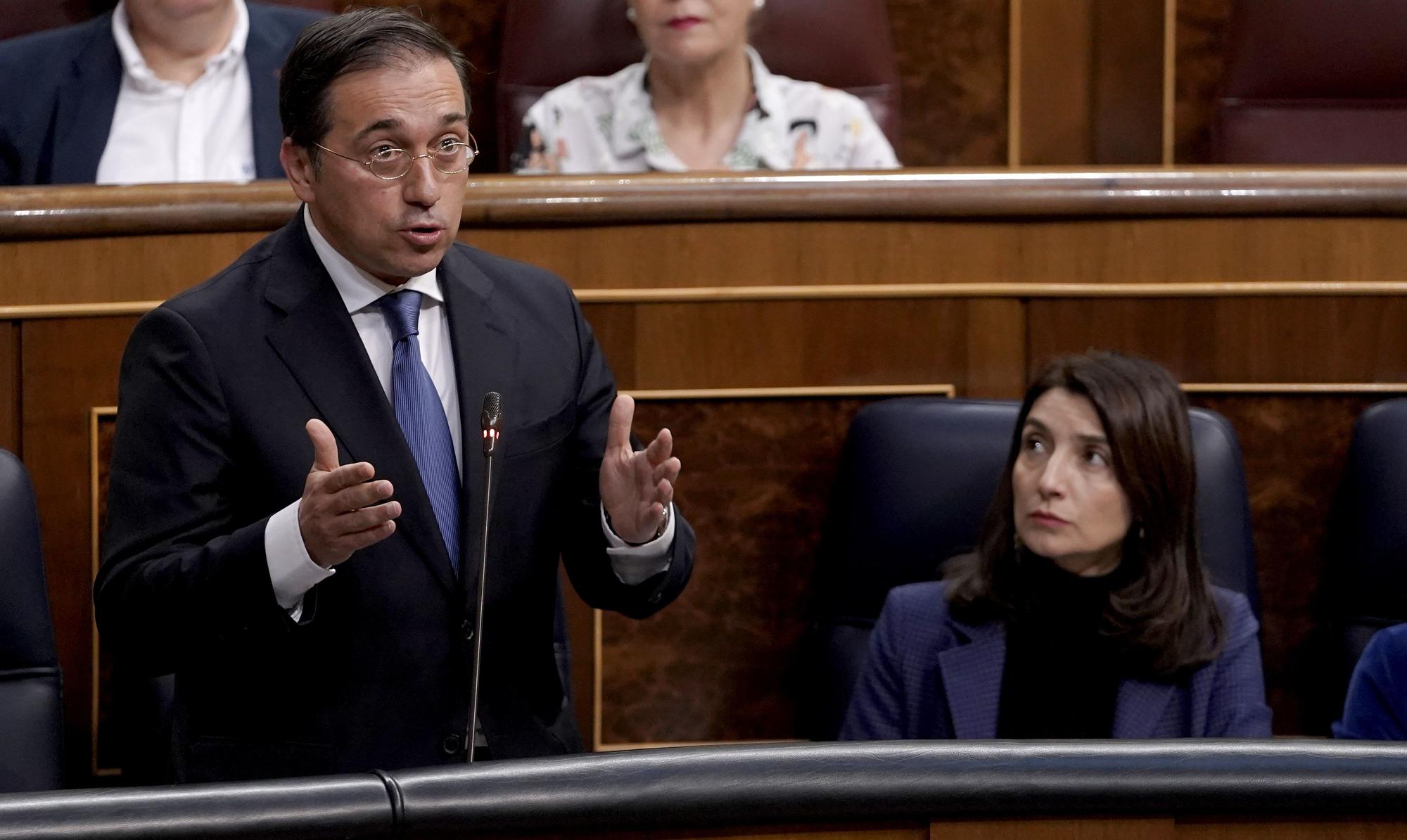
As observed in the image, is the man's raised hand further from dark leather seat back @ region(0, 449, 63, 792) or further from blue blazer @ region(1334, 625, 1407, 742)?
blue blazer @ region(1334, 625, 1407, 742)

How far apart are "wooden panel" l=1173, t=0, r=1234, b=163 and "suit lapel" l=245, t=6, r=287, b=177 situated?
96 cm

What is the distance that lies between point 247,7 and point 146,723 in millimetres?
676

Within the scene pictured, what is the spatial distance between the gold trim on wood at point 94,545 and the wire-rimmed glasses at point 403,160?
1.20 ft

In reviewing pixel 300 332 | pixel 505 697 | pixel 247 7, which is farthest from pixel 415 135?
pixel 247 7

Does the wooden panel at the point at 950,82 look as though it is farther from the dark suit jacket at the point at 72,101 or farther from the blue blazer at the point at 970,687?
the blue blazer at the point at 970,687

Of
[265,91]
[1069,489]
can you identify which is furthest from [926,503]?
[265,91]

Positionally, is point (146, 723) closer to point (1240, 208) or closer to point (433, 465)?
point (433, 465)

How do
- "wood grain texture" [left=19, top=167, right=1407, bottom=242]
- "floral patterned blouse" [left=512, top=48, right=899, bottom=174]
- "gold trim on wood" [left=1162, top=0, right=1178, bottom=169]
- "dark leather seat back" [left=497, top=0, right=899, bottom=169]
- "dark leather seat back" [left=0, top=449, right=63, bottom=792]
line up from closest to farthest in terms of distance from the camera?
1. "dark leather seat back" [left=0, top=449, right=63, bottom=792]
2. "wood grain texture" [left=19, top=167, right=1407, bottom=242]
3. "floral patterned blouse" [left=512, top=48, right=899, bottom=174]
4. "dark leather seat back" [left=497, top=0, right=899, bottom=169]
5. "gold trim on wood" [left=1162, top=0, right=1178, bottom=169]

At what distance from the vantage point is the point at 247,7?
1.47 meters

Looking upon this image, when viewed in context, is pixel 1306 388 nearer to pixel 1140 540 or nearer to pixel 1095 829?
pixel 1140 540

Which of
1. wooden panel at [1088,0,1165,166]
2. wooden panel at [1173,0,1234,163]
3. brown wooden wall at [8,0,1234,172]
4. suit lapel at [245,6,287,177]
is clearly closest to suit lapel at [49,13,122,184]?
suit lapel at [245,6,287,177]

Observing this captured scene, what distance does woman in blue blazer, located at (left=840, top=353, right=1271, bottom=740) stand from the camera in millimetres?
1031

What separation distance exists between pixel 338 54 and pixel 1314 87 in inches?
44.6

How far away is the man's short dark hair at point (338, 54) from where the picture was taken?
83 cm
